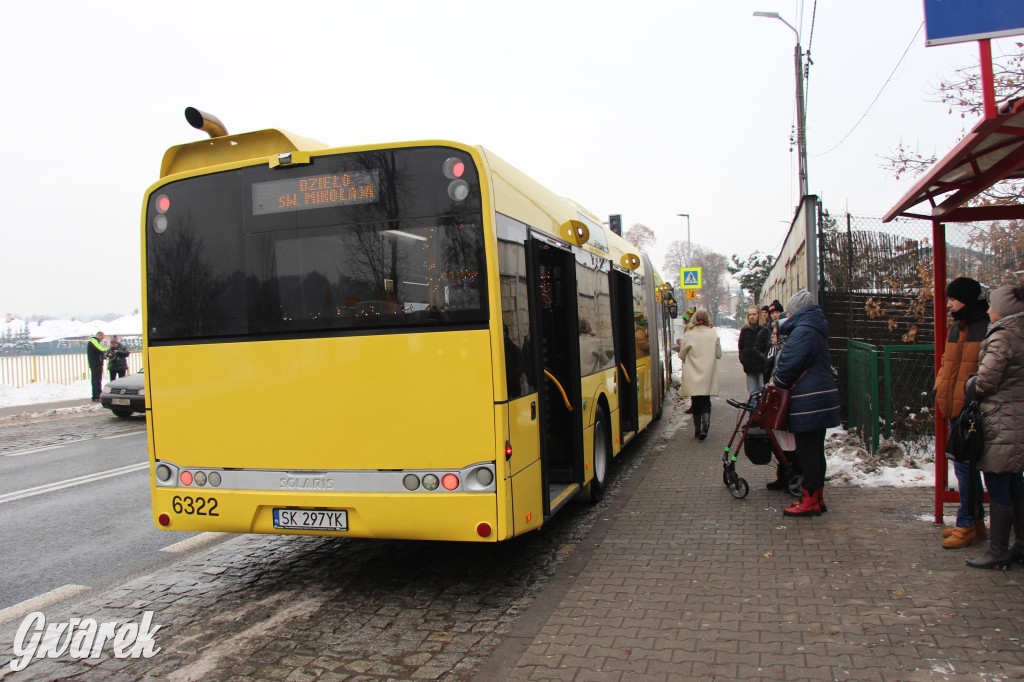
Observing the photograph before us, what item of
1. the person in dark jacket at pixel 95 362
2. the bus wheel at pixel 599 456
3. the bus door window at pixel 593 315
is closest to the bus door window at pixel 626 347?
the bus door window at pixel 593 315

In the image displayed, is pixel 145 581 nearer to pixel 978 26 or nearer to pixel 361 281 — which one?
pixel 361 281

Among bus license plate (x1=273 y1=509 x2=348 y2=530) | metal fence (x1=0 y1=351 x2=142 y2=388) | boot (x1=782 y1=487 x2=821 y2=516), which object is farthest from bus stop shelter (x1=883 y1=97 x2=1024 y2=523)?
metal fence (x1=0 y1=351 x2=142 y2=388)

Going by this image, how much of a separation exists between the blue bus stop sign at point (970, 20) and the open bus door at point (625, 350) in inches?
200

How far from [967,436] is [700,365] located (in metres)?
5.85

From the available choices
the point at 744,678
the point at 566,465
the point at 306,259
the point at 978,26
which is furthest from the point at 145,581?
the point at 978,26

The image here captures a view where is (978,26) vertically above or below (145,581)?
above

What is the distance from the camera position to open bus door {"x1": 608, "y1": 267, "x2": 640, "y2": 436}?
29.3ft

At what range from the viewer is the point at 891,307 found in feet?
31.7

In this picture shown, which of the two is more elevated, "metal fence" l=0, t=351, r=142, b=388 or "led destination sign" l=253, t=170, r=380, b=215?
"led destination sign" l=253, t=170, r=380, b=215

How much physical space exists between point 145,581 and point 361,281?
2877 mm

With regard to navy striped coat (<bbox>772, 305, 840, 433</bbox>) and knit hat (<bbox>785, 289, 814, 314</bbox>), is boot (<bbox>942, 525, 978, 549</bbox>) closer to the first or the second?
navy striped coat (<bbox>772, 305, 840, 433</bbox>)

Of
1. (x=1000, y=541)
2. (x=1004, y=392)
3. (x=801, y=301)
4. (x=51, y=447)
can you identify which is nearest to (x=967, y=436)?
(x=1004, y=392)

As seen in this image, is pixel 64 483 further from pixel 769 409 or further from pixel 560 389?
pixel 769 409

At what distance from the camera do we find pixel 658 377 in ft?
42.1
